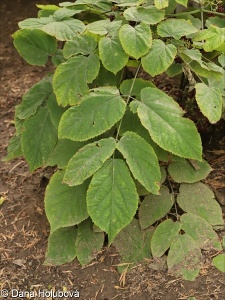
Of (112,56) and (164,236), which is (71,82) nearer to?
(112,56)

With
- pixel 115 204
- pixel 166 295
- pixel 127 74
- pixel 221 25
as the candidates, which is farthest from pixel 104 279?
pixel 221 25

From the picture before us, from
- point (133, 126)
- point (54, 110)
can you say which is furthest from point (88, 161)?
point (54, 110)

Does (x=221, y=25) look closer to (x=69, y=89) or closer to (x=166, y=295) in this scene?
(x=69, y=89)

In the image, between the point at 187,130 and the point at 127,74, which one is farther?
the point at 127,74

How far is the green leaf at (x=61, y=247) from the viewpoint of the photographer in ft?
7.75

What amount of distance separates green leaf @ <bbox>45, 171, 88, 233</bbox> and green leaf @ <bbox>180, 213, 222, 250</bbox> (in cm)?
48

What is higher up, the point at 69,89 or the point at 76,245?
the point at 69,89

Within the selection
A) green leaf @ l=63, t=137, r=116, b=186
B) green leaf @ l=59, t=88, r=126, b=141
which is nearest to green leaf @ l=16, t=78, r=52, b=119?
green leaf @ l=59, t=88, r=126, b=141

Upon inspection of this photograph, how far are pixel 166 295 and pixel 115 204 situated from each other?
0.49m

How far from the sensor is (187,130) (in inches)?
82.2

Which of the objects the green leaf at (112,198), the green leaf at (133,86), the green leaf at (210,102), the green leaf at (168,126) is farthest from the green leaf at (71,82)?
the green leaf at (210,102)

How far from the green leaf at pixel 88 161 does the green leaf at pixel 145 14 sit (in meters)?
0.55

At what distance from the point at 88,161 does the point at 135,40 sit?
1.78 ft

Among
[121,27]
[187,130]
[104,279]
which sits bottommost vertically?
[104,279]
